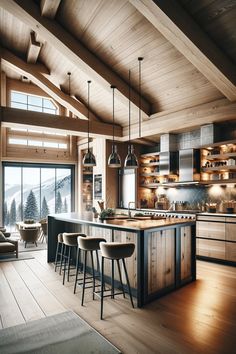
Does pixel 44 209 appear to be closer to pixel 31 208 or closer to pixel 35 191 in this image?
pixel 31 208

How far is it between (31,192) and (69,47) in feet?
19.7

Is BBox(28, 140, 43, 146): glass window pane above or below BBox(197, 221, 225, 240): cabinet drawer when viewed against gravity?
above

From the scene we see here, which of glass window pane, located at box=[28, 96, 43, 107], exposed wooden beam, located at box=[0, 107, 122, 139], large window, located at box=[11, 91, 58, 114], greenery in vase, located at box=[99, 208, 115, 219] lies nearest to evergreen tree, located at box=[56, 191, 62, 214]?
large window, located at box=[11, 91, 58, 114]

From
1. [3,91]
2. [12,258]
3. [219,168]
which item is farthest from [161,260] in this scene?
[3,91]

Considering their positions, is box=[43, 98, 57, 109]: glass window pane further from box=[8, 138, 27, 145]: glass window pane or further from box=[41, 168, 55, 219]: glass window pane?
box=[41, 168, 55, 219]: glass window pane

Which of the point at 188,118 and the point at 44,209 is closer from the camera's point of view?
the point at 188,118

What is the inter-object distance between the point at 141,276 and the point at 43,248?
181 inches

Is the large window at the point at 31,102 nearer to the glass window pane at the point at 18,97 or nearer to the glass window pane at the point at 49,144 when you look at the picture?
the glass window pane at the point at 18,97

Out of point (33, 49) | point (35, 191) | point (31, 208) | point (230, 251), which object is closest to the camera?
point (230, 251)

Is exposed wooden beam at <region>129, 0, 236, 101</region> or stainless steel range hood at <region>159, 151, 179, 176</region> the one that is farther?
stainless steel range hood at <region>159, 151, 179, 176</region>

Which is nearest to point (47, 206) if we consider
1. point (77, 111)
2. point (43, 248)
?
point (43, 248)

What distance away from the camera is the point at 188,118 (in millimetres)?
6754

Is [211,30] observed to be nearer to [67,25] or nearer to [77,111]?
[67,25]

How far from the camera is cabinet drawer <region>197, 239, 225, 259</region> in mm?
5828
